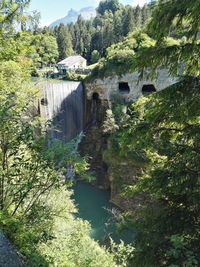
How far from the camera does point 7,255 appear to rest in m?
3.51

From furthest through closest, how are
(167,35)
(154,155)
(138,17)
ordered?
(138,17), (154,155), (167,35)

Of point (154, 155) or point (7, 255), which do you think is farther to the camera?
point (154, 155)

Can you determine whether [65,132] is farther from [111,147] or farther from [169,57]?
[169,57]

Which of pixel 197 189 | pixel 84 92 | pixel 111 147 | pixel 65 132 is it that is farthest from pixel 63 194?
pixel 84 92

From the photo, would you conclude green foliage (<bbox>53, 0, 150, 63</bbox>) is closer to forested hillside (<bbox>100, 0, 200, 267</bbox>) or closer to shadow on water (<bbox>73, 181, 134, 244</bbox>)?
shadow on water (<bbox>73, 181, 134, 244</bbox>)

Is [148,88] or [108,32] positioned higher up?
[108,32]

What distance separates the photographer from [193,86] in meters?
3.23

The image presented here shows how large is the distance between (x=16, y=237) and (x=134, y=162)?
10864 millimetres

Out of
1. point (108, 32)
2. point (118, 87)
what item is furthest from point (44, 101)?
point (108, 32)

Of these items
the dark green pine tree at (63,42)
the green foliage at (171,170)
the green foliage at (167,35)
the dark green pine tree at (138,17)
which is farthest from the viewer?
the dark green pine tree at (63,42)

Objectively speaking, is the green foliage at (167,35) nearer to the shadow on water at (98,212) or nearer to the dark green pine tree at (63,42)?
the shadow on water at (98,212)

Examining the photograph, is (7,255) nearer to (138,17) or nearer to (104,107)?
(104,107)

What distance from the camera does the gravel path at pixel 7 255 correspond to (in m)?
3.39

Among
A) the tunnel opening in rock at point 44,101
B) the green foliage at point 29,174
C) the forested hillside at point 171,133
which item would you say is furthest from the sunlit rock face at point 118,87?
the forested hillside at point 171,133
